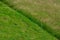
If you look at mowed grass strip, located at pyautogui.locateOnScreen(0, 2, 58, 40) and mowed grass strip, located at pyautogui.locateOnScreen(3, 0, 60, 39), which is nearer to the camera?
mowed grass strip, located at pyautogui.locateOnScreen(0, 2, 58, 40)

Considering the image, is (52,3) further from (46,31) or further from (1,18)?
(1,18)

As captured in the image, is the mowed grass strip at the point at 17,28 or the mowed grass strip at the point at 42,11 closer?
the mowed grass strip at the point at 17,28

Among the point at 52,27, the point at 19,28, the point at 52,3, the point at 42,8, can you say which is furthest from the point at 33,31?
the point at 52,3

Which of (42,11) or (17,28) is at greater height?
(42,11)
